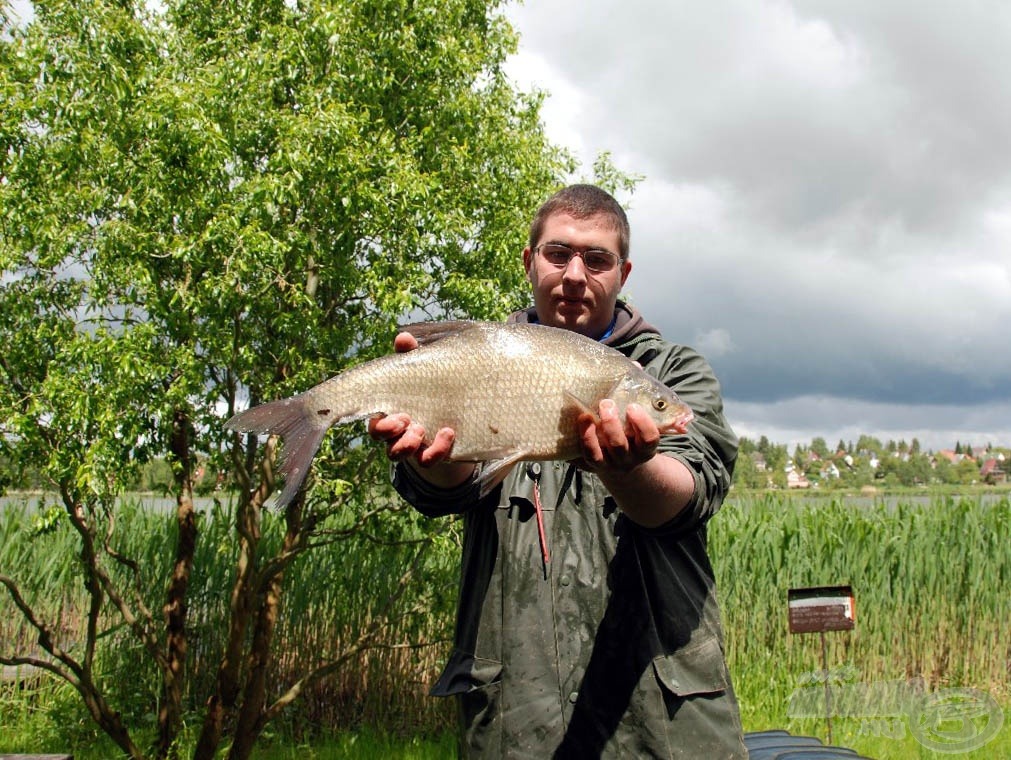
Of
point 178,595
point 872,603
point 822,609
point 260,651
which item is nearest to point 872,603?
point 872,603

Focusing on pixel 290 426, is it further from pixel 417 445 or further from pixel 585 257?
pixel 585 257

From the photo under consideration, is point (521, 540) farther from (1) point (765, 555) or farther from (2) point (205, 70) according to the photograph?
(1) point (765, 555)

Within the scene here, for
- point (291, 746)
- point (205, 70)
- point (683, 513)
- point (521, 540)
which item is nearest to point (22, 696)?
point (291, 746)

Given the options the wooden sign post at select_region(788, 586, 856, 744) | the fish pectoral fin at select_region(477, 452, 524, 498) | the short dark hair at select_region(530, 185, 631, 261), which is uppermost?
the short dark hair at select_region(530, 185, 631, 261)

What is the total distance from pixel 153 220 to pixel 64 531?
4.28m

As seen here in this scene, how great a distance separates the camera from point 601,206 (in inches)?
101

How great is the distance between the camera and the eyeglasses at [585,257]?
2518 mm

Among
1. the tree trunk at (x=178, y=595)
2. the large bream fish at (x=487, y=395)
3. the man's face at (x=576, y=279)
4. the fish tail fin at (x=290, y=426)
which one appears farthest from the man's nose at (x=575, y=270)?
the tree trunk at (x=178, y=595)

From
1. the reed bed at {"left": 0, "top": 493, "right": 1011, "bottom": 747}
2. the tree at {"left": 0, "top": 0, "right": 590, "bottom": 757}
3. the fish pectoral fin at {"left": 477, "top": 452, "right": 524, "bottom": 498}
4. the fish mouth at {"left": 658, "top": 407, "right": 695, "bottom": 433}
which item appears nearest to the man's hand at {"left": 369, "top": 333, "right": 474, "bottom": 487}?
the fish pectoral fin at {"left": 477, "top": 452, "right": 524, "bottom": 498}

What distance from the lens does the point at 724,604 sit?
349 inches

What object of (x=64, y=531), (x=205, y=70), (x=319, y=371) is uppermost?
(x=205, y=70)

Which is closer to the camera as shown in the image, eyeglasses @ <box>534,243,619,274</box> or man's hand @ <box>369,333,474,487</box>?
man's hand @ <box>369,333,474,487</box>

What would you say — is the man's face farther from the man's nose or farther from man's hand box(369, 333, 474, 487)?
man's hand box(369, 333, 474, 487)

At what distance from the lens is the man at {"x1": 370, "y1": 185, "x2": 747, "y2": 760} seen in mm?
2199
